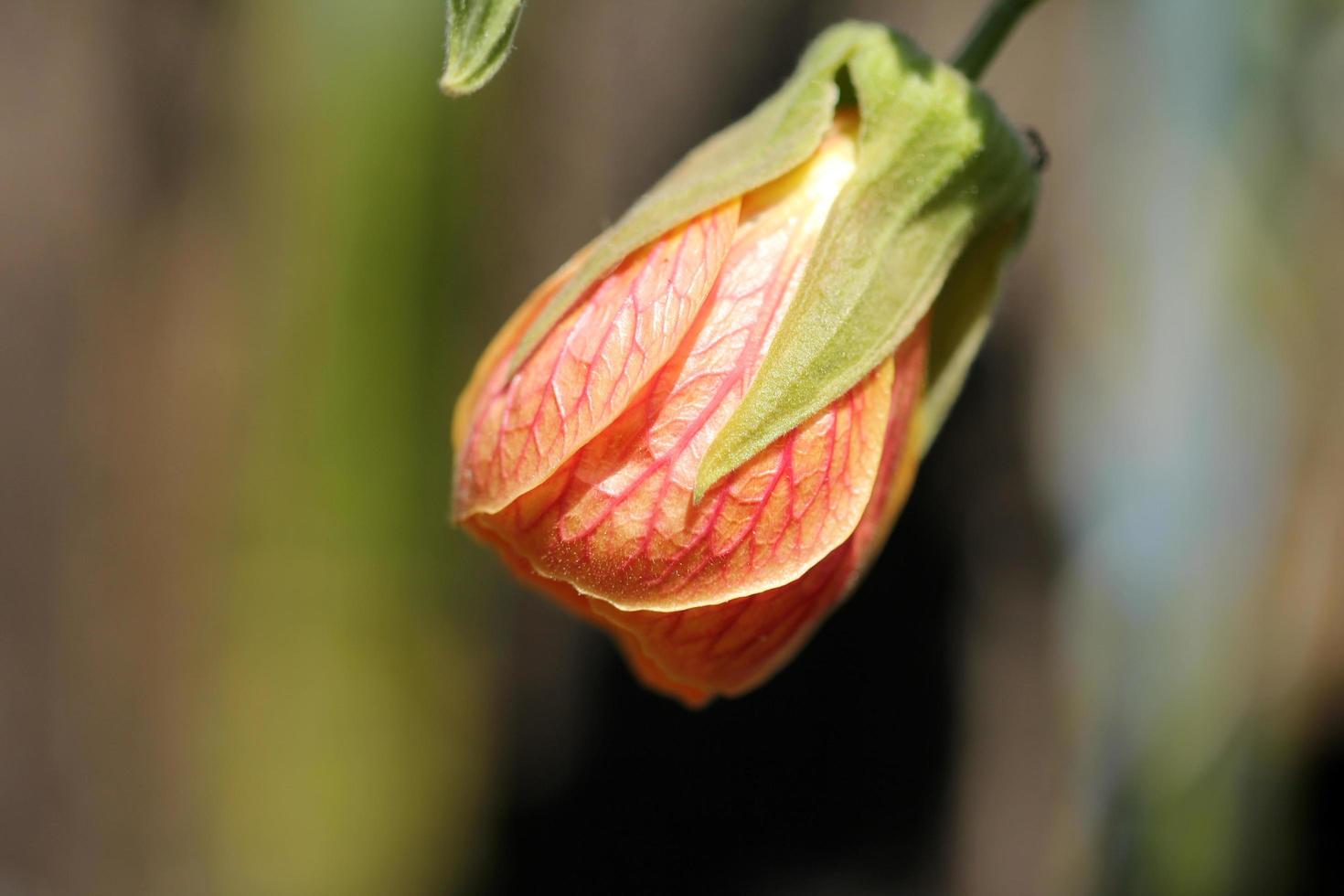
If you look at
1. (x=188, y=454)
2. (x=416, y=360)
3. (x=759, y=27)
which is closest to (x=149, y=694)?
(x=188, y=454)

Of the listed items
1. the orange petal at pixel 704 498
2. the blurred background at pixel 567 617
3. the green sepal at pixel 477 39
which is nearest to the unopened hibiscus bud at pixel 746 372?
the orange petal at pixel 704 498

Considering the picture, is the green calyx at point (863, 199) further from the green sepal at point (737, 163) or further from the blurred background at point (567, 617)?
the blurred background at point (567, 617)

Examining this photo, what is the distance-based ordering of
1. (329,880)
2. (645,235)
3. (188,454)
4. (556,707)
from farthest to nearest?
(329,880), (188,454), (556,707), (645,235)

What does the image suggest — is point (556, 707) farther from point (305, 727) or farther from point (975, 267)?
point (305, 727)

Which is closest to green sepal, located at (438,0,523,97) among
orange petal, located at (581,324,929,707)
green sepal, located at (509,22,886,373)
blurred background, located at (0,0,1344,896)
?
green sepal, located at (509,22,886,373)

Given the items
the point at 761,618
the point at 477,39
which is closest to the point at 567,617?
the point at 761,618

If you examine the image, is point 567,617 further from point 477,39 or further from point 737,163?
point 477,39
